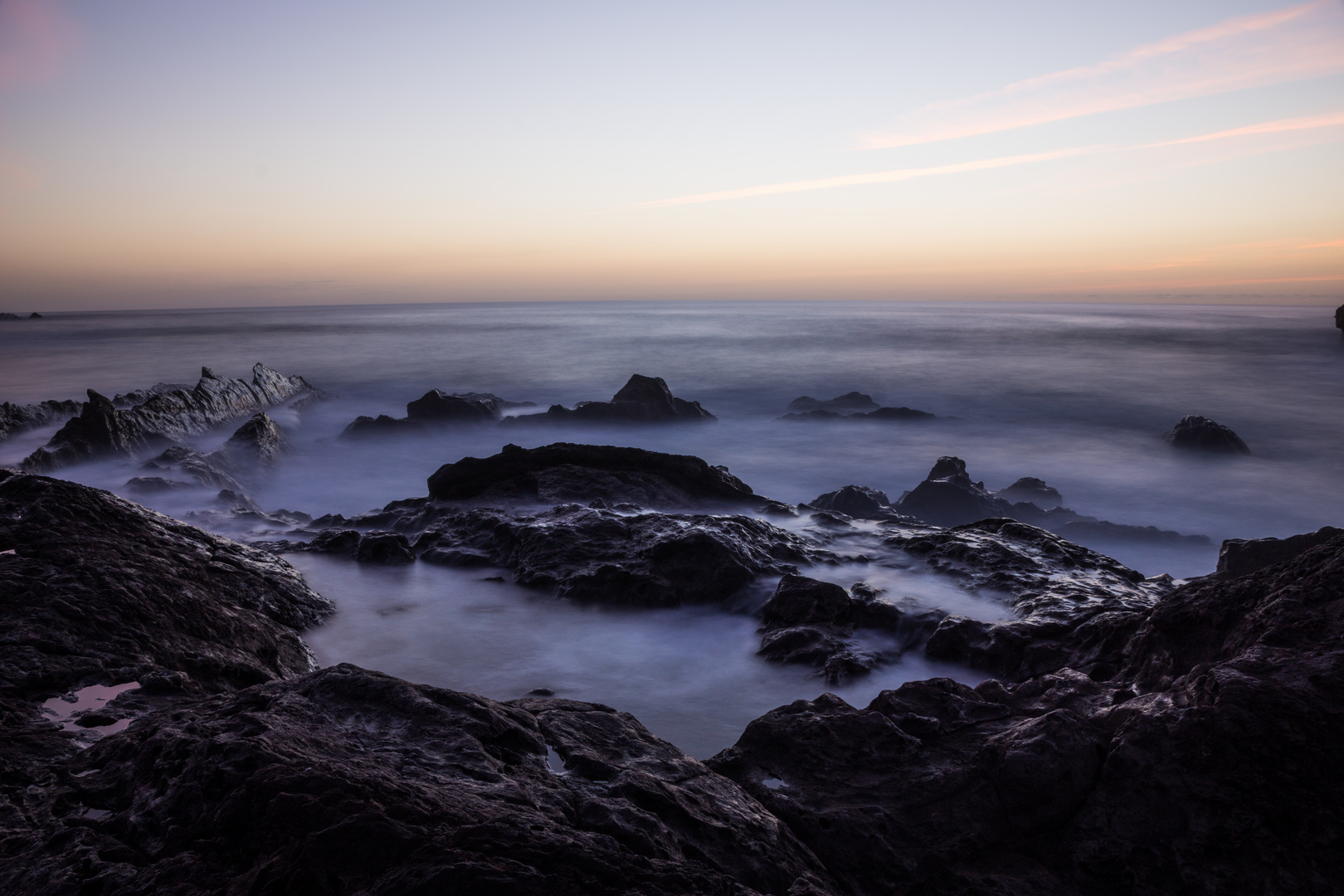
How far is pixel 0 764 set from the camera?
2.36 meters

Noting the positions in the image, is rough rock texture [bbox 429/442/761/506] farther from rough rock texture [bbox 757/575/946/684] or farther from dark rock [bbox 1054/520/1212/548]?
dark rock [bbox 1054/520/1212/548]

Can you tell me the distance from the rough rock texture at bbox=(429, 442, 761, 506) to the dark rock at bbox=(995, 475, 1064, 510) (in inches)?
322

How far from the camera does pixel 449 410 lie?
19.5m

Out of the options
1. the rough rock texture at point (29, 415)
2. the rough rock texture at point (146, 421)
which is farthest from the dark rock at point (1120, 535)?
the rough rock texture at point (29, 415)

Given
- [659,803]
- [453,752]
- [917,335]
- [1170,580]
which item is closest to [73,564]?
[453,752]

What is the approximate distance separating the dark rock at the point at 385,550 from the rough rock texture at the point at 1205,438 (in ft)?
64.4

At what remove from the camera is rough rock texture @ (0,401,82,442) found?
15.7 metres

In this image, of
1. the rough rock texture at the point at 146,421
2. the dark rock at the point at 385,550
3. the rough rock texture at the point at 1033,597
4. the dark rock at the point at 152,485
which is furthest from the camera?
the rough rock texture at the point at 146,421

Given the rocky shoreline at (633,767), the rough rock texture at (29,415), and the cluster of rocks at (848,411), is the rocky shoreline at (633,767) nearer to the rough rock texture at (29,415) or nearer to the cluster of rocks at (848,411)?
the rough rock texture at (29,415)

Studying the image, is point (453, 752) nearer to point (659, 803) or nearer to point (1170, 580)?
point (659, 803)

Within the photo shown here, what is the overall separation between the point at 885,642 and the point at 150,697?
441 cm

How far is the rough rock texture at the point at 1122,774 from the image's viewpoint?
246 cm

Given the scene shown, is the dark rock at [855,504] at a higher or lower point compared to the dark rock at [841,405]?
lower

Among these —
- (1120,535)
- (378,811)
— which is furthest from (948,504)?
(378,811)
